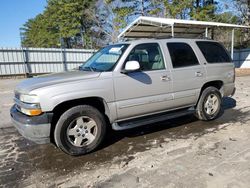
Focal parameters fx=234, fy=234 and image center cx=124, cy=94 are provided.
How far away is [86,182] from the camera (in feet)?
10.3

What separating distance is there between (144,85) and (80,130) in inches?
56.1

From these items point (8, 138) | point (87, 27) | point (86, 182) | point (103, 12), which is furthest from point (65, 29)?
point (86, 182)

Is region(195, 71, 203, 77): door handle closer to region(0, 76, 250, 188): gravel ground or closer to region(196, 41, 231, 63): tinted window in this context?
region(196, 41, 231, 63): tinted window

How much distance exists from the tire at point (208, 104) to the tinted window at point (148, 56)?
1422 mm

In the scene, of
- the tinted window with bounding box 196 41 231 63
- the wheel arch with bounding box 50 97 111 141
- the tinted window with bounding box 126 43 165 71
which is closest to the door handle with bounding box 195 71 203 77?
the tinted window with bounding box 196 41 231 63

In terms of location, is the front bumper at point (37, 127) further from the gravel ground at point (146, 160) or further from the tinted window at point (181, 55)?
the tinted window at point (181, 55)

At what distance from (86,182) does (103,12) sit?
30.2 m

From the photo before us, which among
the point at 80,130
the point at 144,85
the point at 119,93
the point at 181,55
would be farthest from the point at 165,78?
the point at 80,130

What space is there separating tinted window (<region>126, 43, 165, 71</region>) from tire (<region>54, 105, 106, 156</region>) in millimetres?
1264

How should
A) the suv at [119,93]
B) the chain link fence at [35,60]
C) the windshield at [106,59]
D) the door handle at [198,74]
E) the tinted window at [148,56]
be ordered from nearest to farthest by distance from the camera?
the suv at [119,93]
the windshield at [106,59]
the tinted window at [148,56]
the door handle at [198,74]
the chain link fence at [35,60]

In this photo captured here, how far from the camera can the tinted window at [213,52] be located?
5434 mm

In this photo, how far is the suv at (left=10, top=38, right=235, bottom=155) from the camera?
→ 3639 mm

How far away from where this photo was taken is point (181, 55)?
198 inches

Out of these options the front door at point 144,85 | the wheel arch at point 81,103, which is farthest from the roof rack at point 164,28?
the wheel arch at point 81,103
